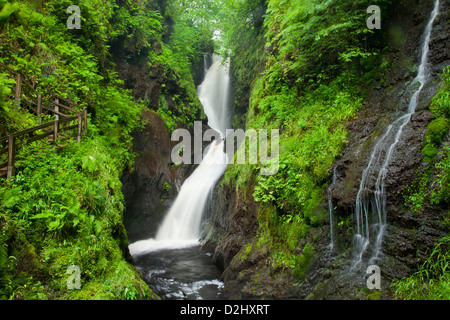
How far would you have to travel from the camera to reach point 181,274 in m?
8.34

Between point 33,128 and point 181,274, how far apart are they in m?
5.80

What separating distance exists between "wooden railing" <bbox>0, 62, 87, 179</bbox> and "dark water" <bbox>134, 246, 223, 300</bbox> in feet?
15.3

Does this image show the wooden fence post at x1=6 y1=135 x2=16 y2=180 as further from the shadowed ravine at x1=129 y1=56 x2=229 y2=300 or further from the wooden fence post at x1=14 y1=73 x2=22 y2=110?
the shadowed ravine at x1=129 y1=56 x2=229 y2=300

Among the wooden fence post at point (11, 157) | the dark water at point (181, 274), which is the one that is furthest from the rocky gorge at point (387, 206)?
the wooden fence post at point (11, 157)

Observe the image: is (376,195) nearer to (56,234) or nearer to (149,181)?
(56,234)

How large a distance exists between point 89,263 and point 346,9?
29.0ft

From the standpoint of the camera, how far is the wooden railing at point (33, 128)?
5.00 m

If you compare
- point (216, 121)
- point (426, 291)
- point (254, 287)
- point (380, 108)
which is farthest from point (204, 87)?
point (426, 291)

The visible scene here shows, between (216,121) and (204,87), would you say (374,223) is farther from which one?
(204,87)

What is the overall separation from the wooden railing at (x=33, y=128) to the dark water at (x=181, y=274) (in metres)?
4.67

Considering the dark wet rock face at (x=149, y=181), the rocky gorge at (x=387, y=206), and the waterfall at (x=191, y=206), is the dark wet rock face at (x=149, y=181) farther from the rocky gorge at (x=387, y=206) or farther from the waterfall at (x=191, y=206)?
the rocky gorge at (x=387, y=206)

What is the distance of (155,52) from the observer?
609 inches

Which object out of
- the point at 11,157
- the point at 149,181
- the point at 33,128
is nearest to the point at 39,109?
the point at 33,128

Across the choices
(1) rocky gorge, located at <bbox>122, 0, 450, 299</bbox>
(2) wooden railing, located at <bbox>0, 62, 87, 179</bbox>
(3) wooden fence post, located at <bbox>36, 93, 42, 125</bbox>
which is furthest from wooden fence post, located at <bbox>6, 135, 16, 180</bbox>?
(1) rocky gorge, located at <bbox>122, 0, 450, 299</bbox>
